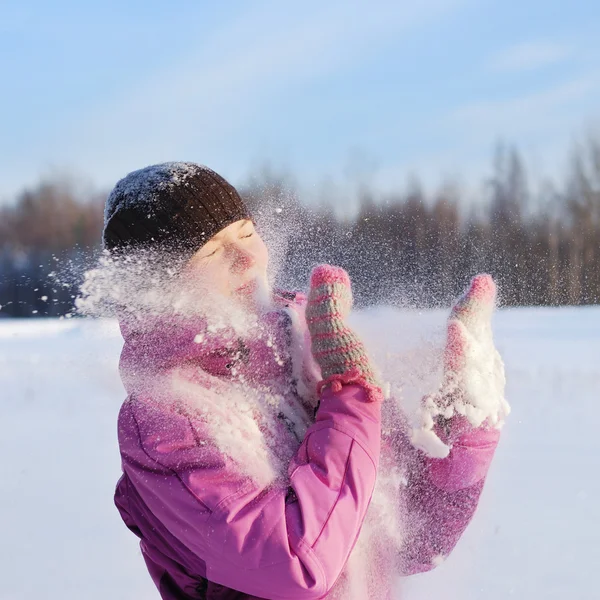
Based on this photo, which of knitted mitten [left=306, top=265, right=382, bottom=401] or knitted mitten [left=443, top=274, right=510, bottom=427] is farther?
knitted mitten [left=443, top=274, right=510, bottom=427]

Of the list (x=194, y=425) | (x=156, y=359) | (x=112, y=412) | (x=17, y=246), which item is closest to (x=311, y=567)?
(x=194, y=425)

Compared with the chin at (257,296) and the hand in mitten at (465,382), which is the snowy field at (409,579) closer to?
the hand in mitten at (465,382)

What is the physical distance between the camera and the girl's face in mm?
1433

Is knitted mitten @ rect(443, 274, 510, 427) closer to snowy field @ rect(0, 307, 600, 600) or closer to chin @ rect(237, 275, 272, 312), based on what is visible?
snowy field @ rect(0, 307, 600, 600)

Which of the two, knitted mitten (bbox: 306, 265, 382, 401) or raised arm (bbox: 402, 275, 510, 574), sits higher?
knitted mitten (bbox: 306, 265, 382, 401)

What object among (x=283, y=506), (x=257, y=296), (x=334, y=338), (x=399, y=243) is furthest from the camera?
(x=399, y=243)

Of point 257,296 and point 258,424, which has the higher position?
point 257,296

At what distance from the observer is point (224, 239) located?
1509 millimetres

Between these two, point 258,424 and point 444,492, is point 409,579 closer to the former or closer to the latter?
point 444,492

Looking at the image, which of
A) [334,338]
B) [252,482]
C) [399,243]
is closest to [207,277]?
[334,338]

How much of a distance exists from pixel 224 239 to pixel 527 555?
223cm

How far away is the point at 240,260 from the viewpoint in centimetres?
148

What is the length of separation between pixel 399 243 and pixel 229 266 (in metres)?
6.28

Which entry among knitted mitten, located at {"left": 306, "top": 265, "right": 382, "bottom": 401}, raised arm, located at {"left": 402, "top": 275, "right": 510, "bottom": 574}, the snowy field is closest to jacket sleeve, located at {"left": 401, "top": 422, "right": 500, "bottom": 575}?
raised arm, located at {"left": 402, "top": 275, "right": 510, "bottom": 574}
